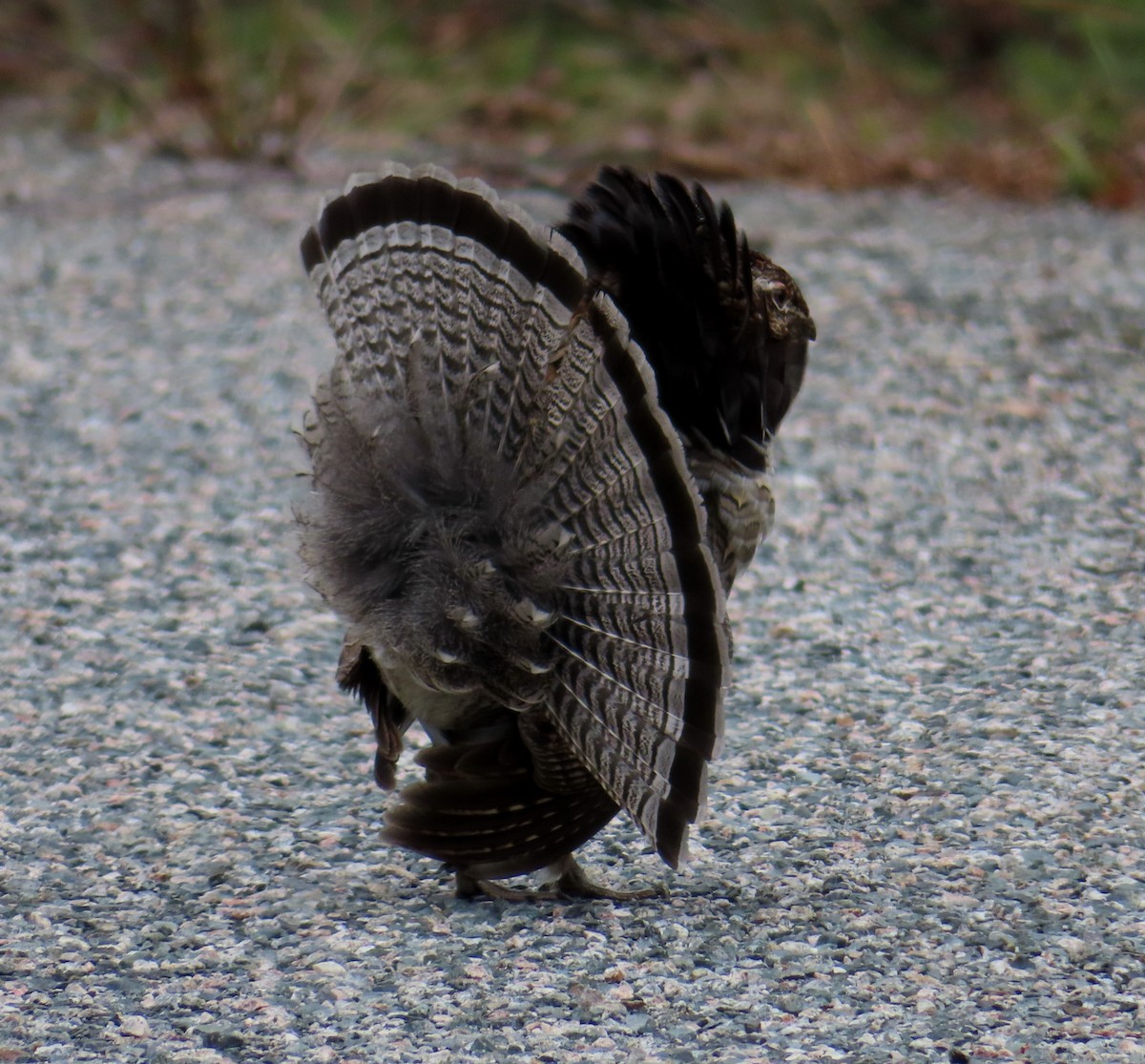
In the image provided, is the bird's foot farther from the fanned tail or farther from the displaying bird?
the fanned tail

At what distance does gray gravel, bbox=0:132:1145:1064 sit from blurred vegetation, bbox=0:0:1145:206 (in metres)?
1.89

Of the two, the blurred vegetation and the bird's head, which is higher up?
the blurred vegetation

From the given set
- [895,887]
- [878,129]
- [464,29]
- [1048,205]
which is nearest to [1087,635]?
[895,887]

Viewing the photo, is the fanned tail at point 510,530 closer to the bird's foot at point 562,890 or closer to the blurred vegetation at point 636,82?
the bird's foot at point 562,890

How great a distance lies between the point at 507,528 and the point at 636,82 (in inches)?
307

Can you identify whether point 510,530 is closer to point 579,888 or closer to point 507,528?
point 507,528

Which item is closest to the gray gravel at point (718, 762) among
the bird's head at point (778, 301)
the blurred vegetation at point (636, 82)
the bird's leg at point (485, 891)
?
the bird's leg at point (485, 891)

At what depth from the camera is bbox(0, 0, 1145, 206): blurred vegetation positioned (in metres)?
9.80

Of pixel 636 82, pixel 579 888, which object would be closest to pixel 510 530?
pixel 579 888

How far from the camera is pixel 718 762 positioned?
4332 millimetres

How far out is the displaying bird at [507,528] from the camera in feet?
10.7

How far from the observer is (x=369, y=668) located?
12.0 ft

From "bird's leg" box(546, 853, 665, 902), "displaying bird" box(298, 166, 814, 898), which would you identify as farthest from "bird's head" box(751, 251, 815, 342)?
"bird's leg" box(546, 853, 665, 902)

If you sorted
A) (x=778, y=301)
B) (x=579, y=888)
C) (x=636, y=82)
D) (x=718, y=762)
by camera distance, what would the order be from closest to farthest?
(x=579, y=888) < (x=778, y=301) < (x=718, y=762) < (x=636, y=82)
